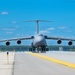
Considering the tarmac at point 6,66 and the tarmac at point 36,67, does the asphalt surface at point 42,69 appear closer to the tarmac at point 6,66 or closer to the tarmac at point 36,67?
the tarmac at point 36,67

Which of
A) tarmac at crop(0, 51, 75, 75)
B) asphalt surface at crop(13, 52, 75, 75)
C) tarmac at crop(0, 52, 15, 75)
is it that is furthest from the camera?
tarmac at crop(0, 52, 15, 75)

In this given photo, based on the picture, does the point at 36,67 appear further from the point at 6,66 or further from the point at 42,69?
the point at 6,66

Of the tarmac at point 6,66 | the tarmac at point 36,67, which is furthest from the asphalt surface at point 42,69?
the tarmac at point 6,66

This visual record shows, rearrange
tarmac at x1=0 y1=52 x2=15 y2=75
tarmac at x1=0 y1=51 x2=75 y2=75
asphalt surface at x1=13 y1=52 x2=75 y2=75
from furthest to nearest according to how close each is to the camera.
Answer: tarmac at x1=0 y1=52 x2=15 y2=75 < tarmac at x1=0 y1=51 x2=75 y2=75 < asphalt surface at x1=13 y1=52 x2=75 y2=75

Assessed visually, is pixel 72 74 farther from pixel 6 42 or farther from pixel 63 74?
pixel 6 42

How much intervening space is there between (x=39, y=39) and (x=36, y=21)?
18.4 metres

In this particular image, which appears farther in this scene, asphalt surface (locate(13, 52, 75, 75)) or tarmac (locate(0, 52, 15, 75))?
tarmac (locate(0, 52, 15, 75))

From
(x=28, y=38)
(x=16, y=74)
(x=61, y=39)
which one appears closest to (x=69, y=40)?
(x=61, y=39)

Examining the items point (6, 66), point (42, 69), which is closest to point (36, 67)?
point (42, 69)

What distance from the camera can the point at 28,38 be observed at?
75.4 metres

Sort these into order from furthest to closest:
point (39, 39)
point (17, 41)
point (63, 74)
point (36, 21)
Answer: point (36, 21), point (17, 41), point (39, 39), point (63, 74)

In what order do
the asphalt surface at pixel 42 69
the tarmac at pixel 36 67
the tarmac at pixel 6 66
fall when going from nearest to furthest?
the asphalt surface at pixel 42 69 < the tarmac at pixel 36 67 < the tarmac at pixel 6 66

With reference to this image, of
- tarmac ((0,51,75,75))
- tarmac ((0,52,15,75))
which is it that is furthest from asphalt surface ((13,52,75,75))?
tarmac ((0,52,15,75))

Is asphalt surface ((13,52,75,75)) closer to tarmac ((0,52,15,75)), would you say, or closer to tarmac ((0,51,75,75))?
tarmac ((0,51,75,75))
